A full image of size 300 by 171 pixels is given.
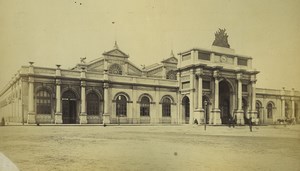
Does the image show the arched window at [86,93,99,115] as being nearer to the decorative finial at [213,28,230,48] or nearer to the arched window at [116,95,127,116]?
the arched window at [116,95,127,116]

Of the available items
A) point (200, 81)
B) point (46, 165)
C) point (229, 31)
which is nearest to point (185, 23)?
point (229, 31)

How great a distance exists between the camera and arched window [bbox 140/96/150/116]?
549 inches

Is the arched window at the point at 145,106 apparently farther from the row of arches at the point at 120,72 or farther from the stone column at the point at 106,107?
the row of arches at the point at 120,72

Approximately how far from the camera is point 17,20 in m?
6.78

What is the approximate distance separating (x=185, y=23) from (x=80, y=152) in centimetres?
322

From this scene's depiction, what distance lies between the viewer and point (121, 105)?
1286cm

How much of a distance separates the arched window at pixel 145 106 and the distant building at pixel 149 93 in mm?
29

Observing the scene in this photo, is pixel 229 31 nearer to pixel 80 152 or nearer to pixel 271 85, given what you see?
pixel 271 85

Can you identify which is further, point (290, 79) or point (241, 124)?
point (241, 124)

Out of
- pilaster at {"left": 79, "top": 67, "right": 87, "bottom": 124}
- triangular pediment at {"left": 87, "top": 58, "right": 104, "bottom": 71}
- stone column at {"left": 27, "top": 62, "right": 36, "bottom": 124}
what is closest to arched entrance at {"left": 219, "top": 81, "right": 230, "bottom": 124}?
triangular pediment at {"left": 87, "top": 58, "right": 104, "bottom": 71}

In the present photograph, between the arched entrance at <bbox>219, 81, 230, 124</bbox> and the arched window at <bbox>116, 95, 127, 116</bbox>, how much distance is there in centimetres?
365

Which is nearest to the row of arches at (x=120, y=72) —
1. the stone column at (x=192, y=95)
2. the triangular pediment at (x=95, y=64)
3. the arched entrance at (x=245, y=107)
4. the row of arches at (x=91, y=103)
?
the triangular pediment at (x=95, y=64)

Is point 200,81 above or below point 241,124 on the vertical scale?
above

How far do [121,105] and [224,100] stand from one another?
451 centimetres
